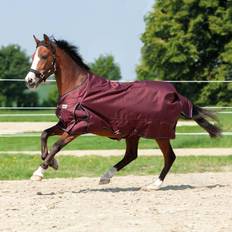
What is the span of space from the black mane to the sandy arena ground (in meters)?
1.62

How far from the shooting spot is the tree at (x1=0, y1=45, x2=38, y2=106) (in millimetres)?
46094

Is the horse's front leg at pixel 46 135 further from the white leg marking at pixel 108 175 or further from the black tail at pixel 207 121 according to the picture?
the black tail at pixel 207 121

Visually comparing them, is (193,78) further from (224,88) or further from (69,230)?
(69,230)

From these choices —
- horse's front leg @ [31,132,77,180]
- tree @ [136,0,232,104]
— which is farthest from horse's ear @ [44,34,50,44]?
tree @ [136,0,232,104]

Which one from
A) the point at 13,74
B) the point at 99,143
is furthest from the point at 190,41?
the point at 99,143

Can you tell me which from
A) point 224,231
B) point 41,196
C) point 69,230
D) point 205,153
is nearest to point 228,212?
point 224,231

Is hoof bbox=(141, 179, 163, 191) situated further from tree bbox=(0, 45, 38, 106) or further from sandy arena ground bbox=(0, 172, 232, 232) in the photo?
tree bbox=(0, 45, 38, 106)

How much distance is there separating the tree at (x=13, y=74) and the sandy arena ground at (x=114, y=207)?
34.3 meters

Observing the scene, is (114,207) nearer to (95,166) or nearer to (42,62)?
(42,62)

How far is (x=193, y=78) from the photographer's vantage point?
4206 centimetres

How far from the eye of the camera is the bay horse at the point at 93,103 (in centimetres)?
884

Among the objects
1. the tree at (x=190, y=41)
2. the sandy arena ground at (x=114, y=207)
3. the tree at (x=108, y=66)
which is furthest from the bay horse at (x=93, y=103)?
the tree at (x=108, y=66)

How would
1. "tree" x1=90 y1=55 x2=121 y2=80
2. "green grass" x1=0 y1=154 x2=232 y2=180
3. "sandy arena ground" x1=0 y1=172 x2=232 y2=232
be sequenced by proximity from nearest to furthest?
"sandy arena ground" x1=0 y1=172 x2=232 y2=232
"green grass" x1=0 y1=154 x2=232 y2=180
"tree" x1=90 y1=55 x2=121 y2=80

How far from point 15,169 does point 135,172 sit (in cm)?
202
